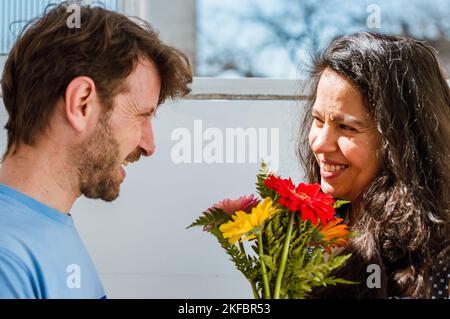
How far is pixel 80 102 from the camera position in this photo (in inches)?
54.4

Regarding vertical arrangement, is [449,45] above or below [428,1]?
below

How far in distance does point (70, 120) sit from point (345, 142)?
59 centimetres

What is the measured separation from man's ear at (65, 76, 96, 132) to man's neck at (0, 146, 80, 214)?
0.08 metres

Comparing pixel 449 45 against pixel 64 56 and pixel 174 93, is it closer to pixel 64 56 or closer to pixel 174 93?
pixel 174 93

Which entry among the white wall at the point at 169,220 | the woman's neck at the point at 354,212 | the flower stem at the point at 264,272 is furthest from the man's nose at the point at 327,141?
the flower stem at the point at 264,272

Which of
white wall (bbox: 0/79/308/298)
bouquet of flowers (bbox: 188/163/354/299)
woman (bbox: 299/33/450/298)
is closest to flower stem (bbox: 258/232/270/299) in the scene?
bouquet of flowers (bbox: 188/163/354/299)

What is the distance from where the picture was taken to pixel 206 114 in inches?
71.7

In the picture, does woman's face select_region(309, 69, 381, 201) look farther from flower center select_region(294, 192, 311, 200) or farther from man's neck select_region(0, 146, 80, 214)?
man's neck select_region(0, 146, 80, 214)

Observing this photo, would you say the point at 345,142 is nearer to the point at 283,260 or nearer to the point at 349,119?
the point at 349,119

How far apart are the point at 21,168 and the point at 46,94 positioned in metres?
0.15

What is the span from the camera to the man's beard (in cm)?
140

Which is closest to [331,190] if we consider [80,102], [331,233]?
[331,233]
